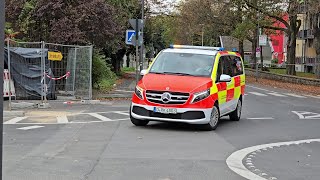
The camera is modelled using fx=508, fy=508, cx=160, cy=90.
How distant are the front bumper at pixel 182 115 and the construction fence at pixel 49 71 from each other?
6.85m

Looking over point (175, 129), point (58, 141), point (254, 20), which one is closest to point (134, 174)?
point (58, 141)

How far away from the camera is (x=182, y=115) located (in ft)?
37.1

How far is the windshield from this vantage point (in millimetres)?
12203

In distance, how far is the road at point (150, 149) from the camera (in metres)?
6.96

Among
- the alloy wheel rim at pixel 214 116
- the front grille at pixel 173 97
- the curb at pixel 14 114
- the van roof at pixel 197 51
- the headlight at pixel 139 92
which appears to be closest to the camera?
the front grille at pixel 173 97

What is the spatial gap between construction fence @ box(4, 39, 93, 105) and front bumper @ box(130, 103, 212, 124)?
685 centimetres

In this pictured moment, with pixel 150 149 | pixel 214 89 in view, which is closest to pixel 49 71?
pixel 214 89

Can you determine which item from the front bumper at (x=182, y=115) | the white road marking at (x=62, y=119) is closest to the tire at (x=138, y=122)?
the front bumper at (x=182, y=115)

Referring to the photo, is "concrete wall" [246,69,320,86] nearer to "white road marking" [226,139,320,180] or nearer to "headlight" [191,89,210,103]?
"headlight" [191,89,210,103]

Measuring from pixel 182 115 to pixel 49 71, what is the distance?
9094mm

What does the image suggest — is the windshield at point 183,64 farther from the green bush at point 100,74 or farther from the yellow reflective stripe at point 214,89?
the green bush at point 100,74

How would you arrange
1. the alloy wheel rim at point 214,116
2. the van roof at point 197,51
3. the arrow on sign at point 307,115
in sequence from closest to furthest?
the alloy wheel rim at point 214,116
the van roof at point 197,51
the arrow on sign at point 307,115

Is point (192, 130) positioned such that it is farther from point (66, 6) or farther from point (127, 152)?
point (66, 6)

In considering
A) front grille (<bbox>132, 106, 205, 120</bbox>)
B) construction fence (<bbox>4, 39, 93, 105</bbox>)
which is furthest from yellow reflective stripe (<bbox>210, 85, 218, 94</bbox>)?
construction fence (<bbox>4, 39, 93, 105</bbox>)
